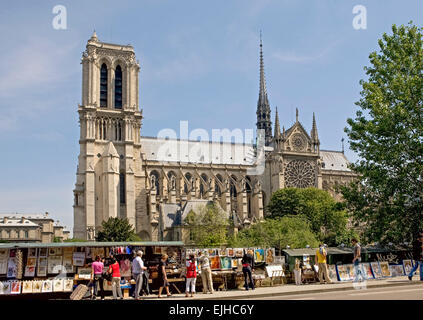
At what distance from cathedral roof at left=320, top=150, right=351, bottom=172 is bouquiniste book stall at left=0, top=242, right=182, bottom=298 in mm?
84944

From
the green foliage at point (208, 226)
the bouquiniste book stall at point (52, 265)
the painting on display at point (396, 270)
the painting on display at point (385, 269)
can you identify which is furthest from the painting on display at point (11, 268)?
the green foliage at point (208, 226)

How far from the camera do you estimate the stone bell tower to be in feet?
227

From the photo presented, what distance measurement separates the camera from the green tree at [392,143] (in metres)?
26.8

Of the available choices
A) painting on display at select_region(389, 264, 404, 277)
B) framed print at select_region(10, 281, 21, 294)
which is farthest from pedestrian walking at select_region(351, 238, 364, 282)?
framed print at select_region(10, 281, 21, 294)

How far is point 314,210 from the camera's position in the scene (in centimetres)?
6819

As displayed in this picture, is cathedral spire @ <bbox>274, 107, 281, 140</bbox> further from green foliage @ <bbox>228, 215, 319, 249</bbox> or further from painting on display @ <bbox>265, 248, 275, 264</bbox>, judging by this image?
painting on display @ <bbox>265, 248, 275, 264</bbox>

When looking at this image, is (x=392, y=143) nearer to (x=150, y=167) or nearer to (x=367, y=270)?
(x=367, y=270)

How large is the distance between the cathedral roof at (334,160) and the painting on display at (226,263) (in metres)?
80.2

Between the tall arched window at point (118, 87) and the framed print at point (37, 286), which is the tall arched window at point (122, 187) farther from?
the framed print at point (37, 286)

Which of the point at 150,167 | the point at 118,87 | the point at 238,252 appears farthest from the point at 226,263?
the point at 118,87

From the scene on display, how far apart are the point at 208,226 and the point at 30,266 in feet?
133
